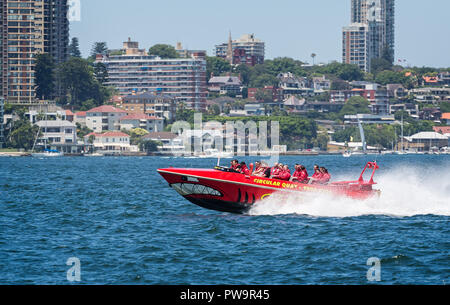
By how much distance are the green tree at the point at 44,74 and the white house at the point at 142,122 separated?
24166 mm

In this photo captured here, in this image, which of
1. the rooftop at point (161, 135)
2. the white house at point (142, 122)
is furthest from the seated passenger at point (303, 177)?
the white house at point (142, 122)

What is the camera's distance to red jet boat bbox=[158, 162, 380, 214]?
A: 29961 mm

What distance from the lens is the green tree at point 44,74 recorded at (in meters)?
195

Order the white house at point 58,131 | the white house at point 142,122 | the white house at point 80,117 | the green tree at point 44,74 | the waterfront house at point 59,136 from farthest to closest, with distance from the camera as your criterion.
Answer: the green tree at point 44,74, the white house at point 80,117, the white house at point 142,122, the white house at point 58,131, the waterfront house at point 59,136

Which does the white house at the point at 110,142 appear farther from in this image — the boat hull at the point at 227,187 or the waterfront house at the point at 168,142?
the boat hull at the point at 227,187

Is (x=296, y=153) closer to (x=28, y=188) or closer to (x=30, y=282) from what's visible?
(x=28, y=188)

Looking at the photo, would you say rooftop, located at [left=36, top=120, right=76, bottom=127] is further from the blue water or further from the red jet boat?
the red jet boat

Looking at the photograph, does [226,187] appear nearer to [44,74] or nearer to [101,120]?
[101,120]

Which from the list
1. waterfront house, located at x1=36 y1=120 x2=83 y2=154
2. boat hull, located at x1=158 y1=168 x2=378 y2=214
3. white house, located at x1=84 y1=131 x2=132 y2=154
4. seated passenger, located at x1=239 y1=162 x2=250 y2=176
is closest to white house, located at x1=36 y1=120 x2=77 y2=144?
waterfront house, located at x1=36 y1=120 x2=83 y2=154

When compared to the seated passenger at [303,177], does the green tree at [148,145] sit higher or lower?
lower

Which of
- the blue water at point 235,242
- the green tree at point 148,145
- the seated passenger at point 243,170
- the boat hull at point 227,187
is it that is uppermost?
the seated passenger at point 243,170

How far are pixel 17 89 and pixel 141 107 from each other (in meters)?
29.6

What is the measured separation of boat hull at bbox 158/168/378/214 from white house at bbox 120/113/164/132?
153905 mm
